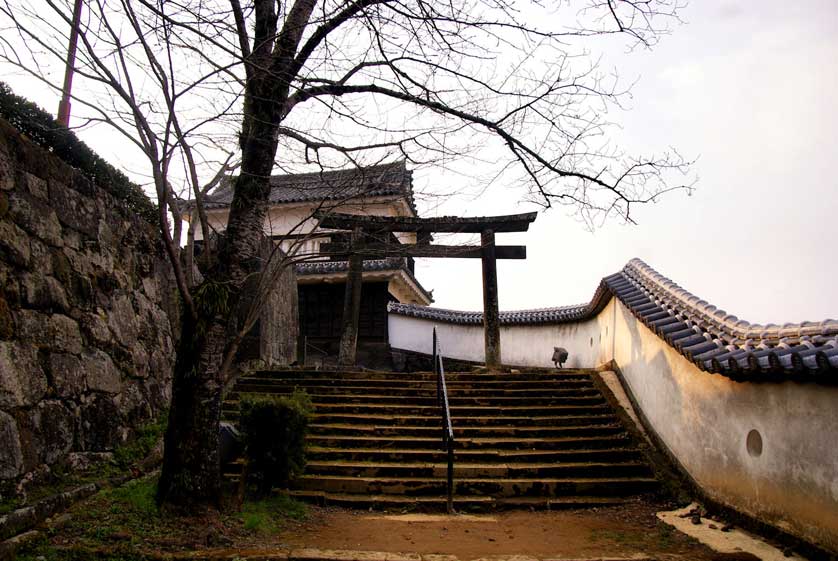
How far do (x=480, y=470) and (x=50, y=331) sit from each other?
4306mm

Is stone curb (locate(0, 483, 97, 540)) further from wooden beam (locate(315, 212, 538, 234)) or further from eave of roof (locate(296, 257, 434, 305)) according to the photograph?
eave of roof (locate(296, 257, 434, 305))

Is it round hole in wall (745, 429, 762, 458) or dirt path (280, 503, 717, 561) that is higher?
round hole in wall (745, 429, 762, 458)

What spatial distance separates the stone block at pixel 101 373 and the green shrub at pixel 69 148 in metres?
1.87

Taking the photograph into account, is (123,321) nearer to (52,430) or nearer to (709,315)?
(52,430)

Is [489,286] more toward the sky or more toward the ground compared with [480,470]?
more toward the sky

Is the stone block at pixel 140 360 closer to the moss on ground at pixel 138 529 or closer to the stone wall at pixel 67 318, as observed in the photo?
the stone wall at pixel 67 318

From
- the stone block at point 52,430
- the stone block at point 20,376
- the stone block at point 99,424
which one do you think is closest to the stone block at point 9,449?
the stone block at point 20,376

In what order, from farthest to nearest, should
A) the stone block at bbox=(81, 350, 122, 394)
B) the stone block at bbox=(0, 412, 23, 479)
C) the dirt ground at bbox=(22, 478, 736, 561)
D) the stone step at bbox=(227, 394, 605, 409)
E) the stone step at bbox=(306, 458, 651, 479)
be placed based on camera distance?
the stone step at bbox=(227, 394, 605, 409) < the stone step at bbox=(306, 458, 651, 479) < the stone block at bbox=(81, 350, 122, 394) < the stone block at bbox=(0, 412, 23, 479) < the dirt ground at bbox=(22, 478, 736, 561)

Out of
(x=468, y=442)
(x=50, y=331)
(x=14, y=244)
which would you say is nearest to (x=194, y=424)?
(x=50, y=331)

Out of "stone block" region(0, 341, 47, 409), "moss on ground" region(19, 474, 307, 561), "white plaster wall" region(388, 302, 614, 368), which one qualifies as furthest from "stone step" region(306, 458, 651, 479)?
"white plaster wall" region(388, 302, 614, 368)

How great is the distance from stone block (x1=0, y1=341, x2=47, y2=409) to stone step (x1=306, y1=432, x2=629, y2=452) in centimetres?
310

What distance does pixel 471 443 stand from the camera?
7262 mm

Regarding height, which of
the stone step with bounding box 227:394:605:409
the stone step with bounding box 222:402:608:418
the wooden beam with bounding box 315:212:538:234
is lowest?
the stone step with bounding box 222:402:608:418

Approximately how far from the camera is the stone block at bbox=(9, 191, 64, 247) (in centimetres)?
482
